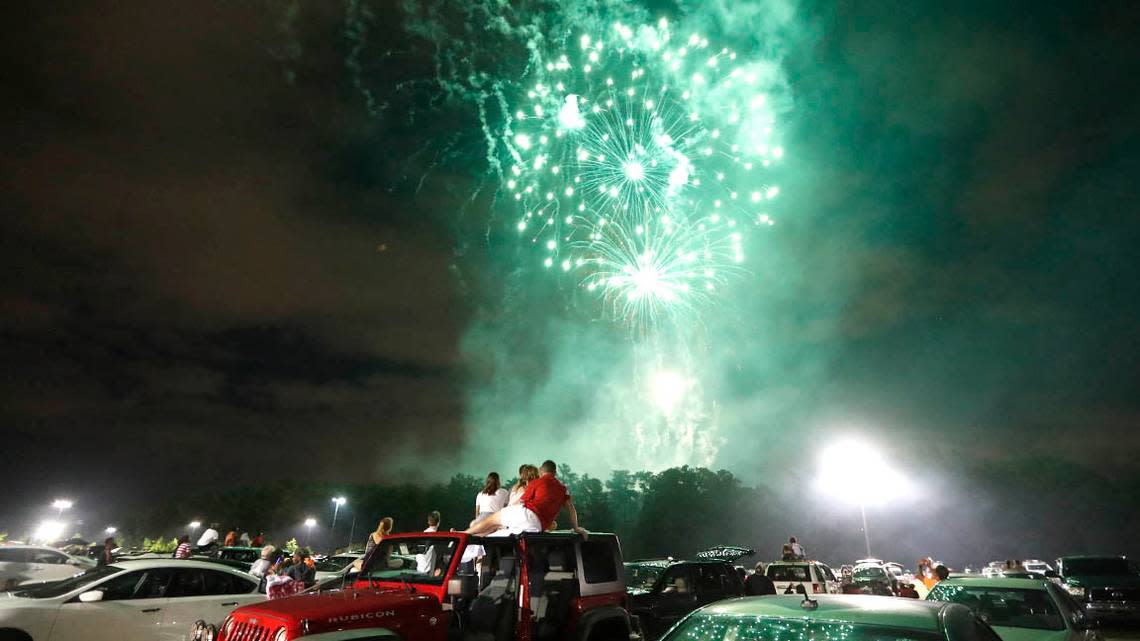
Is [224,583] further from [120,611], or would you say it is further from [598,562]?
[598,562]

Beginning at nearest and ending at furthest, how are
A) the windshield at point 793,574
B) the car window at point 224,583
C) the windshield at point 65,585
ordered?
the windshield at point 65,585 → the car window at point 224,583 → the windshield at point 793,574

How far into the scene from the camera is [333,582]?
7.27 meters

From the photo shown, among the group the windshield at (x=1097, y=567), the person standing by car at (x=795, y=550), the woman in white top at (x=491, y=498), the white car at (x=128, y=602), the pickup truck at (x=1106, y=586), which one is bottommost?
the pickup truck at (x=1106, y=586)

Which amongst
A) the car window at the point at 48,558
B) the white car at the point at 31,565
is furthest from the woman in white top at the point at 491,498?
the car window at the point at 48,558

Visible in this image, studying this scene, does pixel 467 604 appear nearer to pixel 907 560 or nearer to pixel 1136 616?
pixel 1136 616

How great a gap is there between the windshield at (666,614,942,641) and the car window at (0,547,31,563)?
18.4 metres

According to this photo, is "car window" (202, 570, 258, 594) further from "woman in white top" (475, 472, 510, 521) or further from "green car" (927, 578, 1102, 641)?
"green car" (927, 578, 1102, 641)

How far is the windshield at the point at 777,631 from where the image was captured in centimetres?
326

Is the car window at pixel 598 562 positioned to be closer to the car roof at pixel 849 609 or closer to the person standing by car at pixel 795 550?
the car roof at pixel 849 609

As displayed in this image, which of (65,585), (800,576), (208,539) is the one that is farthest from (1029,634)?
(208,539)

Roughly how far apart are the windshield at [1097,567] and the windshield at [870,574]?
729cm

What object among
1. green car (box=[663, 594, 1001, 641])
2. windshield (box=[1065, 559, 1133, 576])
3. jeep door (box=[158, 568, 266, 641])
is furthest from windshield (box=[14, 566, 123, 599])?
windshield (box=[1065, 559, 1133, 576])

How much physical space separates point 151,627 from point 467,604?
209 inches

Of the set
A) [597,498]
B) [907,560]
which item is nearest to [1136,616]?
[907,560]
